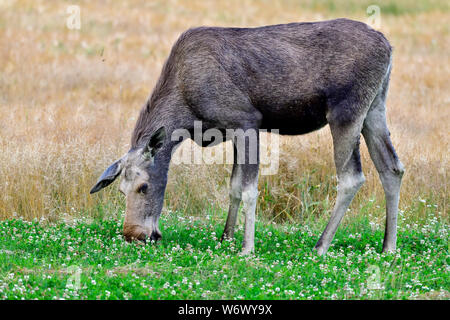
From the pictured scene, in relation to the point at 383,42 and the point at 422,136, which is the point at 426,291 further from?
the point at 422,136

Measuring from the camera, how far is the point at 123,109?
14383 millimetres

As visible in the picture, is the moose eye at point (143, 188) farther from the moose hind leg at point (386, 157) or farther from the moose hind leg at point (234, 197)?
the moose hind leg at point (386, 157)

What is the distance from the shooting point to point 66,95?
52.1 ft

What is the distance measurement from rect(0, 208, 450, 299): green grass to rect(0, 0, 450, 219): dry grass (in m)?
1.03

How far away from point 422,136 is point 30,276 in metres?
8.58

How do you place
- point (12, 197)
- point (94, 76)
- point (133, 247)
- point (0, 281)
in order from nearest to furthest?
1. point (0, 281)
2. point (133, 247)
3. point (12, 197)
4. point (94, 76)

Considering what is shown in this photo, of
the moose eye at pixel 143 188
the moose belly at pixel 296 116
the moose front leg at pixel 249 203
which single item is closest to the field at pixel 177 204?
the moose front leg at pixel 249 203

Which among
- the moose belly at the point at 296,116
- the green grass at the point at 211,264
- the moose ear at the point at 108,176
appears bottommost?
the green grass at the point at 211,264

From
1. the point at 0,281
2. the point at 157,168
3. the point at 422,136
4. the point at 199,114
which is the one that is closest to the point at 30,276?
the point at 0,281

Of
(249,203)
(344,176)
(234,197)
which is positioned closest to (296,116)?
(344,176)

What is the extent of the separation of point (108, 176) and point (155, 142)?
2.14ft

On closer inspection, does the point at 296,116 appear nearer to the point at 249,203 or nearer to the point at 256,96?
the point at 256,96

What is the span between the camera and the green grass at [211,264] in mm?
6539

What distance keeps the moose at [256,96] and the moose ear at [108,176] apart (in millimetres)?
11
